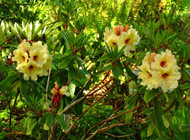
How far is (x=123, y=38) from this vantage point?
5.01 ft

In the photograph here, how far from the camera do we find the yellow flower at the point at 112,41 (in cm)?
153

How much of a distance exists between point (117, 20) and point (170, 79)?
3.26 metres

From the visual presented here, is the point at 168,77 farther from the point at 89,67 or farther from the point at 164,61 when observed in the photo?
the point at 89,67

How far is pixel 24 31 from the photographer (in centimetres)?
173

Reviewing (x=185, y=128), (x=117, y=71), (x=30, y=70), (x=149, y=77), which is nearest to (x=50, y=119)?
(x=30, y=70)

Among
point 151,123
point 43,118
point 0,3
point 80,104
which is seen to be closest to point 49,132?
point 80,104

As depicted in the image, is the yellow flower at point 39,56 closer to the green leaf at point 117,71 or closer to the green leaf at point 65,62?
the green leaf at point 65,62

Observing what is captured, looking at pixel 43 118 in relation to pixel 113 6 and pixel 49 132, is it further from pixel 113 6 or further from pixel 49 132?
pixel 113 6

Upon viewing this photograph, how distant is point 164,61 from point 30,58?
2.04ft

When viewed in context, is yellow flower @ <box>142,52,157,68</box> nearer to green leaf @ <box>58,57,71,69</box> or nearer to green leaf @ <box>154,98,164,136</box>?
green leaf @ <box>154,98,164,136</box>

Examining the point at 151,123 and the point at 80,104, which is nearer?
the point at 151,123

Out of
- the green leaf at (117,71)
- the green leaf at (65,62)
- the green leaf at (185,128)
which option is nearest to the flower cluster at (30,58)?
the green leaf at (65,62)

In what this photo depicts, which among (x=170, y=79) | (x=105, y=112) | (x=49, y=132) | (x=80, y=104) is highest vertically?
(x=170, y=79)

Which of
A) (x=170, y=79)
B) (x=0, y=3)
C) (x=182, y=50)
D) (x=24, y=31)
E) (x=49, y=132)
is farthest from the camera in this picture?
(x=0, y=3)
